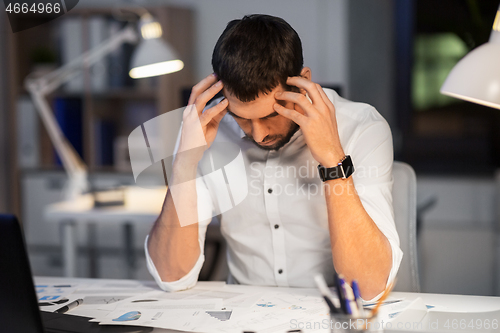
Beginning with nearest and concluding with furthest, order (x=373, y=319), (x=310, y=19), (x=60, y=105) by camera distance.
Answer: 1. (x=373, y=319)
2. (x=310, y=19)
3. (x=60, y=105)

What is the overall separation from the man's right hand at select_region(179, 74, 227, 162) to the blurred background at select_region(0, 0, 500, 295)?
1.16 metres

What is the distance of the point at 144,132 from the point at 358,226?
0.59 m

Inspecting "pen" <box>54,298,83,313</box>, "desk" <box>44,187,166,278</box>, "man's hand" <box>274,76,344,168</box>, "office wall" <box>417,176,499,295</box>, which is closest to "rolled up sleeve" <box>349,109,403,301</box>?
"man's hand" <box>274,76,344,168</box>

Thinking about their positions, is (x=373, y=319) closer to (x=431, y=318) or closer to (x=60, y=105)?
(x=431, y=318)

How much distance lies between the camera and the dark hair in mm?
957

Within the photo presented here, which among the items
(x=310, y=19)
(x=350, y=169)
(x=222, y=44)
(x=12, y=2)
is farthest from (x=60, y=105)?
(x=350, y=169)

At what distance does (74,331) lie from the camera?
2.69 ft

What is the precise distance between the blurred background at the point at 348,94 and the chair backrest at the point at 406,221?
1043mm

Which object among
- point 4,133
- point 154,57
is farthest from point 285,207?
point 4,133

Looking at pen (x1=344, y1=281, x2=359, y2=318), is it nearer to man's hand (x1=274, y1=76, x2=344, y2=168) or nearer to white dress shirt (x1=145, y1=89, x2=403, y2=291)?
man's hand (x1=274, y1=76, x2=344, y2=168)

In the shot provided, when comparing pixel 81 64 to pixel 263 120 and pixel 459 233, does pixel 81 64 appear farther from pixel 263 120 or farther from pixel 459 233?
pixel 459 233

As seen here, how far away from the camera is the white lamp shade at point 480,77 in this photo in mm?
950

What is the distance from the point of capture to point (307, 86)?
98cm

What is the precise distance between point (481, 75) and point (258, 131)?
1.50 feet
